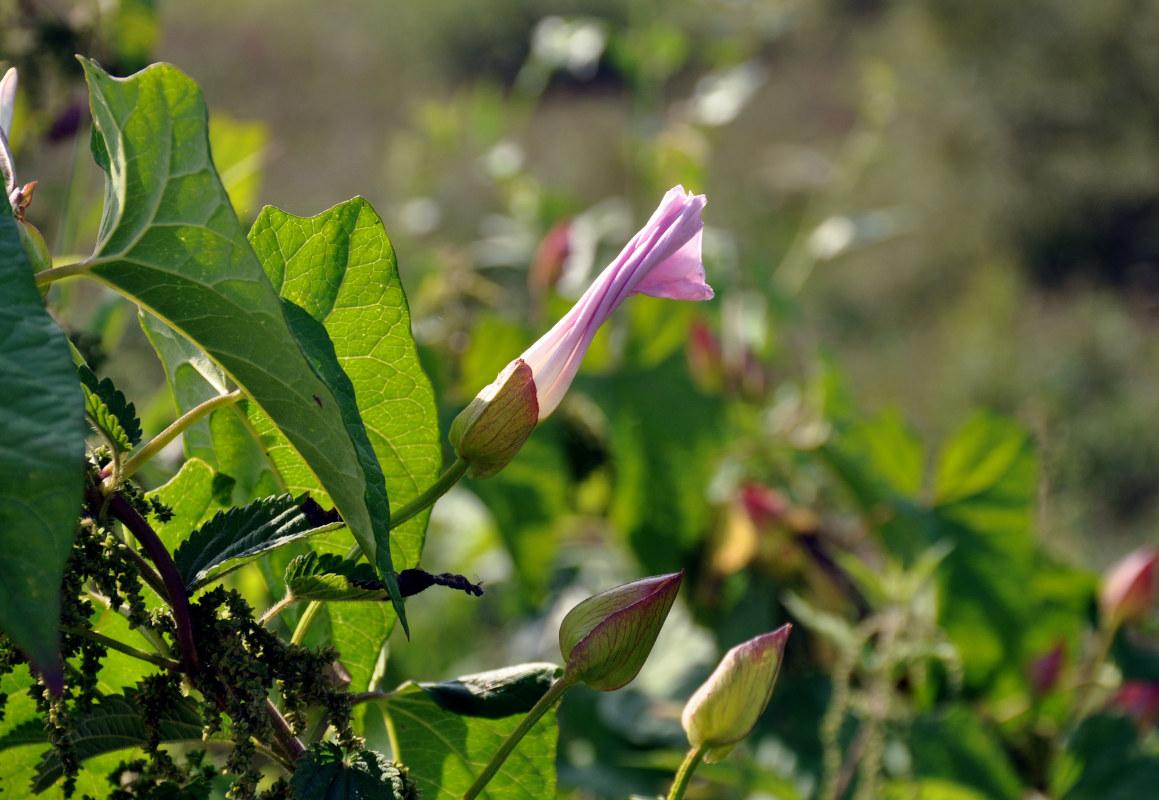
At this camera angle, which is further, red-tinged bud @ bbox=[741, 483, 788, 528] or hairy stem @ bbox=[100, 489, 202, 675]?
red-tinged bud @ bbox=[741, 483, 788, 528]

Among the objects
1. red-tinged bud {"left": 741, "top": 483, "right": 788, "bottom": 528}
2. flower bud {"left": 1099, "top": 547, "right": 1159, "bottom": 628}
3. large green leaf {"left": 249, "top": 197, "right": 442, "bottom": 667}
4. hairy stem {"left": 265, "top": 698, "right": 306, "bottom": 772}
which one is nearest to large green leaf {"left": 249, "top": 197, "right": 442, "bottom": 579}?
large green leaf {"left": 249, "top": 197, "right": 442, "bottom": 667}

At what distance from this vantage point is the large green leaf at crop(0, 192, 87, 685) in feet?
0.63

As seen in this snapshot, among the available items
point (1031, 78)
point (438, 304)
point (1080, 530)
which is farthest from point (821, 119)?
point (438, 304)

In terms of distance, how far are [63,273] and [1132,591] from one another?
0.88m

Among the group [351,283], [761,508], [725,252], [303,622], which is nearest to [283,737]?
[303,622]

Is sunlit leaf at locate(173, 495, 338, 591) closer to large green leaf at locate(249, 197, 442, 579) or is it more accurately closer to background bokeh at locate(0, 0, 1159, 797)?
large green leaf at locate(249, 197, 442, 579)

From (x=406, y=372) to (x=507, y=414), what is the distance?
41mm

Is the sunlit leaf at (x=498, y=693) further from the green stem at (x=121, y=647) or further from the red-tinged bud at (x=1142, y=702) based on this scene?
the red-tinged bud at (x=1142, y=702)

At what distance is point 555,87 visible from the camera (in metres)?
6.90

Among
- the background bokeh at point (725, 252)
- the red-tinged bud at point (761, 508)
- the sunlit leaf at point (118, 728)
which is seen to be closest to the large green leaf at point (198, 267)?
the sunlit leaf at point (118, 728)

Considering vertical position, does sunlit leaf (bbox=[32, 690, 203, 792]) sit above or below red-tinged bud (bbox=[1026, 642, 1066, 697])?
above

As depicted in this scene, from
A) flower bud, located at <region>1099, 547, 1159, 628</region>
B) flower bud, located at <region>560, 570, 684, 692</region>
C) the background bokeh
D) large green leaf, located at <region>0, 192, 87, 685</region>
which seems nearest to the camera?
large green leaf, located at <region>0, 192, 87, 685</region>

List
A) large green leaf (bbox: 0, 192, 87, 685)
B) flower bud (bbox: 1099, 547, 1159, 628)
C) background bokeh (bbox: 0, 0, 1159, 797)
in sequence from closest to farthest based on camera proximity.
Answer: large green leaf (bbox: 0, 192, 87, 685), flower bud (bbox: 1099, 547, 1159, 628), background bokeh (bbox: 0, 0, 1159, 797)

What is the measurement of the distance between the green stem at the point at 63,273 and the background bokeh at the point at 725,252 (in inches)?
17.6
